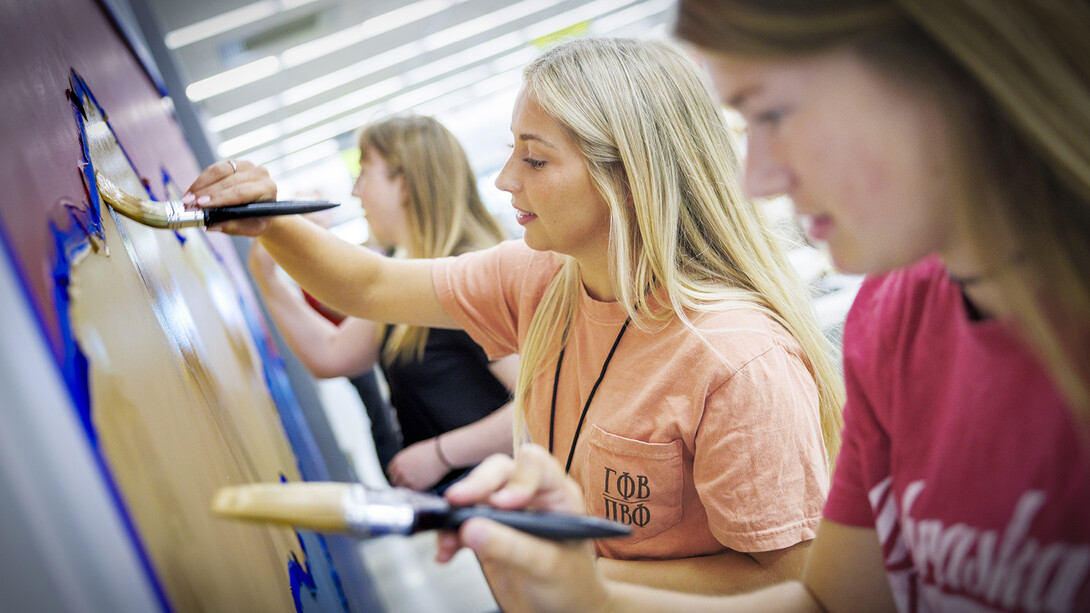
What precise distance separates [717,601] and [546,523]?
0.31m

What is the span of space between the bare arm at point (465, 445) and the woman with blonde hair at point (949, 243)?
99 cm

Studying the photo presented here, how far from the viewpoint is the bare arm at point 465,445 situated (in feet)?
5.26

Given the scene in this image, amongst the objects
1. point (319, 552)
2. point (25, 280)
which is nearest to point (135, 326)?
point (25, 280)

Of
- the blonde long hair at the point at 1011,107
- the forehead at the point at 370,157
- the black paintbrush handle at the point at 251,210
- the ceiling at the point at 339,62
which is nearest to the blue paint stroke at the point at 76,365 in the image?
the black paintbrush handle at the point at 251,210

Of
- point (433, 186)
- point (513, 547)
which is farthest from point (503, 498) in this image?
point (433, 186)

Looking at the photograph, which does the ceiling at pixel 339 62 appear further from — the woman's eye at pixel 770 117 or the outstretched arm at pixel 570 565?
the outstretched arm at pixel 570 565

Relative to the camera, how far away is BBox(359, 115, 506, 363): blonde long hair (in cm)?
179

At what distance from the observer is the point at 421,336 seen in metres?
1.64

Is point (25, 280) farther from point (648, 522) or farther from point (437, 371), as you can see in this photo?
point (437, 371)

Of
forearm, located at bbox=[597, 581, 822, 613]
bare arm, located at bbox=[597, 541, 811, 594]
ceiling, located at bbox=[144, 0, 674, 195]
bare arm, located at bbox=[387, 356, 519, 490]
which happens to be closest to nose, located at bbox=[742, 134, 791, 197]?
forearm, located at bbox=[597, 581, 822, 613]

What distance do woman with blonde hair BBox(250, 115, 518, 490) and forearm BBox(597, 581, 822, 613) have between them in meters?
0.88

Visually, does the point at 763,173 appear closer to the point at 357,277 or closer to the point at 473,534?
the point at 473,534

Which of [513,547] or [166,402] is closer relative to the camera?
[513,547]

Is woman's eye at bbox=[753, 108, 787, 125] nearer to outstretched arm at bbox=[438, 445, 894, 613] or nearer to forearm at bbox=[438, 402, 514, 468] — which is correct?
outstretched arm at bbox=[438, 445, 894, 613]
